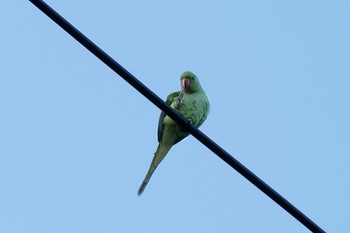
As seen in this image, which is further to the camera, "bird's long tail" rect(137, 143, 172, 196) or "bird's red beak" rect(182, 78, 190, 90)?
"bird's red beak" rect(182, 78, 190, 90)

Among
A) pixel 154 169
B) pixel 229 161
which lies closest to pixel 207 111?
pixel 154 169

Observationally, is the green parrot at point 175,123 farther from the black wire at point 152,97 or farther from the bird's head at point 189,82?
the black wire at point 152,97

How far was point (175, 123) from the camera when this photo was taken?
23.4 ft

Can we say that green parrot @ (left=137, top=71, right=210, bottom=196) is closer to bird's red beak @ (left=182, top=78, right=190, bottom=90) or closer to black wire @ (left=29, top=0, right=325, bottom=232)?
bird's red beak @ (left=182, top=78, right=190, bottom=90)

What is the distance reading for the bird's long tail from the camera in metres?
7.13

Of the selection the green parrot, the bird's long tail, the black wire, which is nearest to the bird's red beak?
the green parrot

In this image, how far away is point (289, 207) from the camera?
329 centimetres

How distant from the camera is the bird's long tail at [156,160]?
7133 millimetres

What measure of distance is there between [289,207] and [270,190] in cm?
13

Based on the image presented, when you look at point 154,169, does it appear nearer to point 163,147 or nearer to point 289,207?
point 163,147

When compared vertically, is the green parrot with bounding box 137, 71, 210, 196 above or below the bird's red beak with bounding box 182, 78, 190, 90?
below

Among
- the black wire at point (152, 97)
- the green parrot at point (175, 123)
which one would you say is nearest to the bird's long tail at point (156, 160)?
the green parrot at point (175, 123)

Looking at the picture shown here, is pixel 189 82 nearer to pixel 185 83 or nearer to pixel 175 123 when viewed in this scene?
pixel 185 83

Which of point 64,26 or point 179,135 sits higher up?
point 179,135
